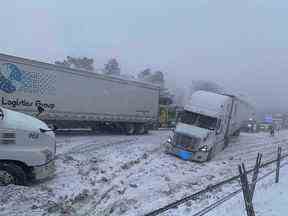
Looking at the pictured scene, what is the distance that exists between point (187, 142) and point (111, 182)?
21.1 ft

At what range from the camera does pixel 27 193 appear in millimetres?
7922

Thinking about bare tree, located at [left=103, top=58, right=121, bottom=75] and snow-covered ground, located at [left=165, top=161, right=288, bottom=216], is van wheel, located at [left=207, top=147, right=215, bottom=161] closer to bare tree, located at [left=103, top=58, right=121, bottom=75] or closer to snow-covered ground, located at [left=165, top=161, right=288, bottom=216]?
snow-covered ground, located at [left=165, top=161, right=288, bottom=216]

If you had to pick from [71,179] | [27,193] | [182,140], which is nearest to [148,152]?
[182,140]

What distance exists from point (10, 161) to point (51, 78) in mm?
10926

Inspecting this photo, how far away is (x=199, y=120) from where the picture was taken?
55.9ft

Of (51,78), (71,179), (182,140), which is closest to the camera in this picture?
(71,179)

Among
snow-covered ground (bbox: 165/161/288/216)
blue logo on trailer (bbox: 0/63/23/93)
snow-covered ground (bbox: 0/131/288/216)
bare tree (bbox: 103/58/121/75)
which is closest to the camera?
snow-covered ground (bbox: 165/161/288/216)

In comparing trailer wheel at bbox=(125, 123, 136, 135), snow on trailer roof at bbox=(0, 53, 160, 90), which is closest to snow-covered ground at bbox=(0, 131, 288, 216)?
snow on trailer roof at bbox=(0, 53, 160, 90)

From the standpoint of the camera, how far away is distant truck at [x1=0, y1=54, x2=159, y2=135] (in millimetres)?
16828

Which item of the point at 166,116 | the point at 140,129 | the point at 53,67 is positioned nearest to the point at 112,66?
the point at 166,116

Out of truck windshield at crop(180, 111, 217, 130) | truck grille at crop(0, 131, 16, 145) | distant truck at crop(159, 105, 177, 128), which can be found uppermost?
truck grille at crop(0, 131, 16, 145)

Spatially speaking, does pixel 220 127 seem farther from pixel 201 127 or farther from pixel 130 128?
pixel 130 128

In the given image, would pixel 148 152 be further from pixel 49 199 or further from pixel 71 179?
pixel 49 199

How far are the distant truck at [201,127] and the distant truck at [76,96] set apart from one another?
6.42 meters
